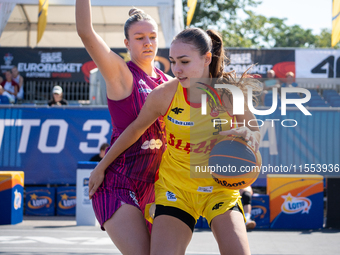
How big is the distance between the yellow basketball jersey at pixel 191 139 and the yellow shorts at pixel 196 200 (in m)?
0.03

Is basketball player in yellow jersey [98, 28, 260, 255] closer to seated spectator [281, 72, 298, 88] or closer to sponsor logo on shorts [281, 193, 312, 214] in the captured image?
sponsor logo on shorts [281, 193, 312, 214]

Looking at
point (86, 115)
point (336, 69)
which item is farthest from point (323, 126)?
point (86, 115)

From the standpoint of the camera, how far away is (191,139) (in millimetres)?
2660

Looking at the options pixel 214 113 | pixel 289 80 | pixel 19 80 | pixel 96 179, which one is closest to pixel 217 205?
pixel 214 113

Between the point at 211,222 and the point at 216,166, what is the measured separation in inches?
14.2

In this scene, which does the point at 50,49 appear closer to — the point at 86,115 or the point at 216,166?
the point at 86,115

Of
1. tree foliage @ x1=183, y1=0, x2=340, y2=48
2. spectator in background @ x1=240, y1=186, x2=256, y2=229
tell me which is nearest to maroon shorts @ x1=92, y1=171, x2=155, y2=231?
spectator in background @ x1=240, y1=186, x2=256, y2=229

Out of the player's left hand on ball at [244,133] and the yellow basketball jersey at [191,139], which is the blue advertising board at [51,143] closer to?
the yellow basketball jersey at [191,139]

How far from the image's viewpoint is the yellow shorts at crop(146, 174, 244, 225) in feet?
8.47

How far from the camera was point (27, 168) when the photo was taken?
9.20 metres

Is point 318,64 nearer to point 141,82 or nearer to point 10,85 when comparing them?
point 10,85

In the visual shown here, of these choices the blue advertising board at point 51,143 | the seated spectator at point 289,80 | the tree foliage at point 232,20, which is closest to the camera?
the blue advertising board at point 51,143

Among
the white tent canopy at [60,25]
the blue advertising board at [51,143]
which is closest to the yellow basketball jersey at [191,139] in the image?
the blue advertising board at [51,143]

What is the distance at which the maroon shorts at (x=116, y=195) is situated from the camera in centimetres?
252
